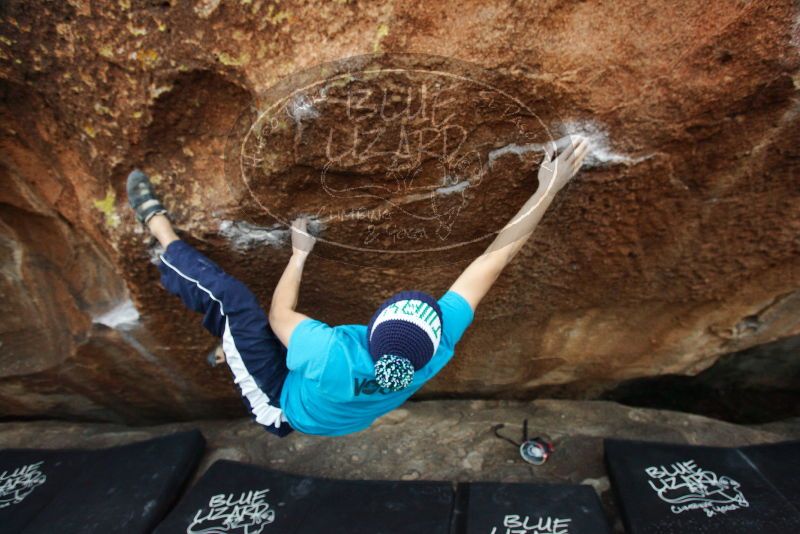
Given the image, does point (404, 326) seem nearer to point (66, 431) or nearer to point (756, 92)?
point (756, 92)

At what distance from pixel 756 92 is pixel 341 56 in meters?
1.08

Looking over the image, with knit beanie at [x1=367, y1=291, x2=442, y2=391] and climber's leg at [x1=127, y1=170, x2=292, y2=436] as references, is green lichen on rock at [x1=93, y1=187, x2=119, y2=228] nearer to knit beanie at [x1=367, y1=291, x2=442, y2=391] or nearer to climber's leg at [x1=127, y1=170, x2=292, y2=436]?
climber's leg at [x1=127, y1=170, x2=292, y2=436]

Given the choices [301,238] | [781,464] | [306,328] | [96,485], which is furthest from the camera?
[96,485]

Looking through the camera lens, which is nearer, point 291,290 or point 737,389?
point 291,290

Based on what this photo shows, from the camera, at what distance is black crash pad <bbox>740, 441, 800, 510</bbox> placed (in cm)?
179

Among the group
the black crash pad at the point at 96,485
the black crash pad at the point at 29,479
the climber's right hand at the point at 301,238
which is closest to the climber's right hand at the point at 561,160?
the climber's right hand at the point at 301,238

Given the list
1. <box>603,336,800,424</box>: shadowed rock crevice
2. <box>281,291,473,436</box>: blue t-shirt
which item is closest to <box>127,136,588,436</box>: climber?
<box>281,291,473,436</box>: blue t-shirt

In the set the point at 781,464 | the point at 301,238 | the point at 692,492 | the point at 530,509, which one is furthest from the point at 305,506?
the point at 781,464

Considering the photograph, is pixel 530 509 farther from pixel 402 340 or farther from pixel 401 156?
pixel 401 156

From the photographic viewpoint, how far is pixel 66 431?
Answer: 99.2 inches

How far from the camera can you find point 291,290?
1558 mm

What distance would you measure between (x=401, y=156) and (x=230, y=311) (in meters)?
0.66

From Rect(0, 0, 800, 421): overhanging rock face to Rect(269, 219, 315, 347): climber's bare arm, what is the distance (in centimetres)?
5

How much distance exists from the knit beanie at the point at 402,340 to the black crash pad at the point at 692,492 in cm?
115
